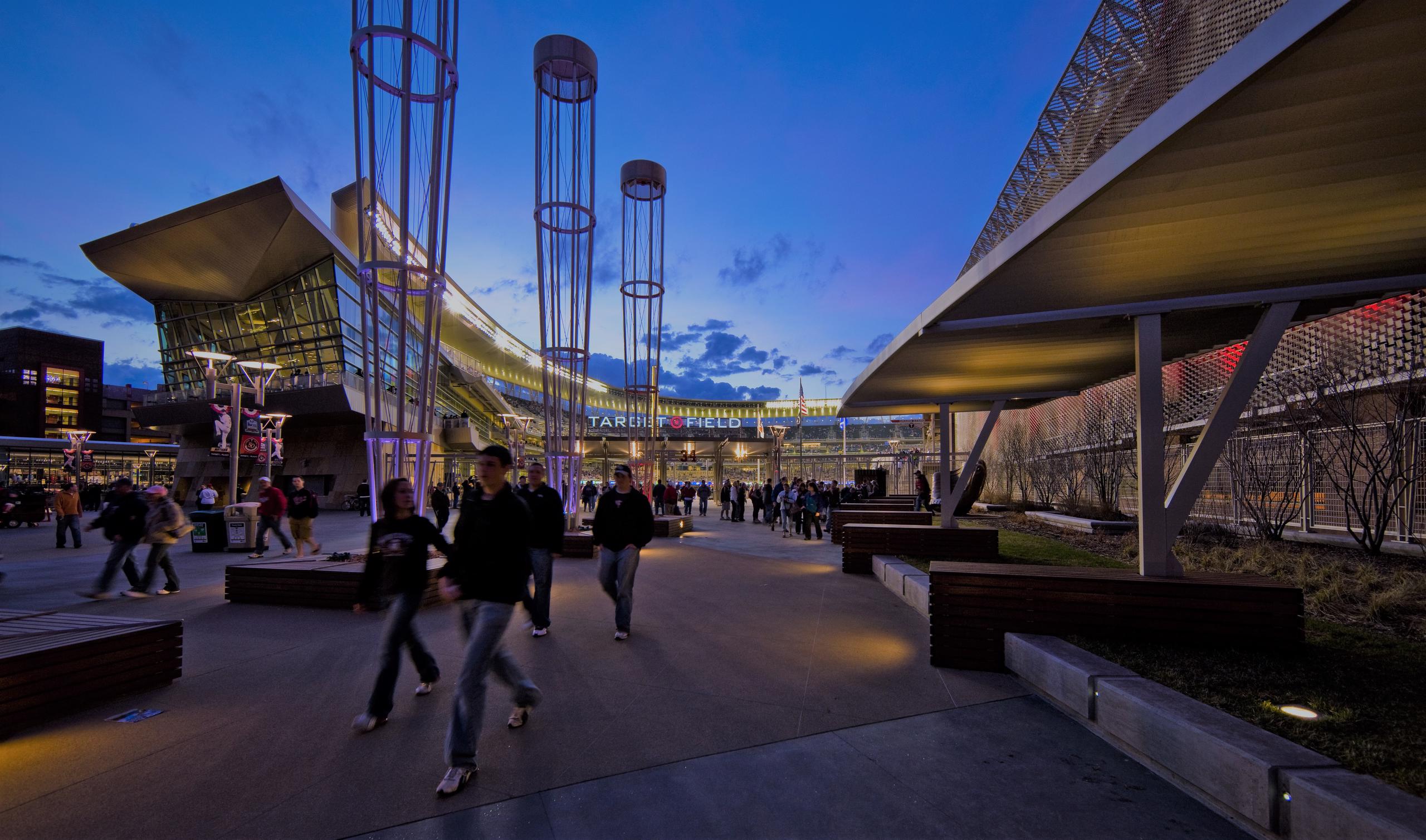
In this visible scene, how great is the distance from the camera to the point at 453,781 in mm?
3375

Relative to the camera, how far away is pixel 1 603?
27.7 ft

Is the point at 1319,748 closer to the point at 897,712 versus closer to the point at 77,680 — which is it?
the point at 897,712

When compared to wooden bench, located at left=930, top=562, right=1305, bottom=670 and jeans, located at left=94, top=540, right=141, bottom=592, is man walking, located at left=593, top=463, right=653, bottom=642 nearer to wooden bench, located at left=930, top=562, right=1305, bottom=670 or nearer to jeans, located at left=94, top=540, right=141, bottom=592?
wooden bench, located at left=930, top=562, right=1305, bottom=670

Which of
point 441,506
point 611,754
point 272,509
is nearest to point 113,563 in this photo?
point 272,509

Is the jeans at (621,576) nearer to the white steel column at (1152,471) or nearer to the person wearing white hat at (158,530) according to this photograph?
the white steel column at (1152,471)

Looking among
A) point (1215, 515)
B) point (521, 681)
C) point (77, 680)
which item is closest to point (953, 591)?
point (521, 681)

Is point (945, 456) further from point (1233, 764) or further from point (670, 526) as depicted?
point (1233, 764)

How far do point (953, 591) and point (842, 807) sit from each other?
290 cm

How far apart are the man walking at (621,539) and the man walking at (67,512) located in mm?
16636

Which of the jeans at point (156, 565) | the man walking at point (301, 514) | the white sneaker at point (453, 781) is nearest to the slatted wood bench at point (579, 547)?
A: the man walking at point (301, 514)

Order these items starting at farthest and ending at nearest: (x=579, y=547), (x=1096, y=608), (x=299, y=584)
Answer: (x=579, y=547)
(x=299, y=584)
(x=1096, y=608)

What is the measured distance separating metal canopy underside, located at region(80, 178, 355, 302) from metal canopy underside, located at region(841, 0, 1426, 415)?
37652 millimetres

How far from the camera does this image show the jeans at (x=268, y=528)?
12648 millimetres

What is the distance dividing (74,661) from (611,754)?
152 inches
